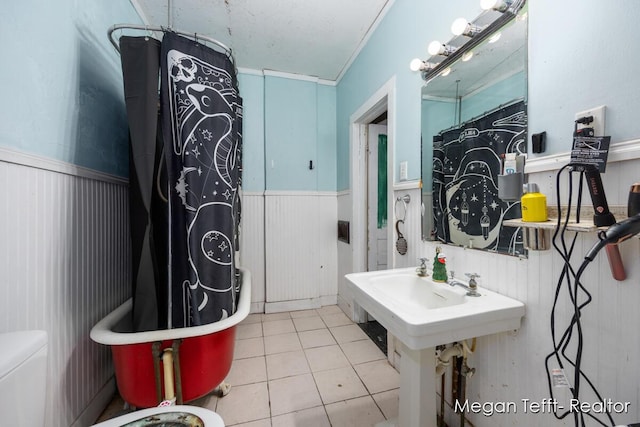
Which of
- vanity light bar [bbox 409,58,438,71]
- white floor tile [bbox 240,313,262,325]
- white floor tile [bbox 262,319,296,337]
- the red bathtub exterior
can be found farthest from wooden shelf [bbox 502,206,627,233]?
white floor tile [bbox 240,313,262,325]

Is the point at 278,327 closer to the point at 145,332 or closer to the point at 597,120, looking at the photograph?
the point at 145,332

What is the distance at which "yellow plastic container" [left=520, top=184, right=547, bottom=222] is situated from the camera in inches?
32.4

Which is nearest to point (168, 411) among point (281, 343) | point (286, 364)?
point (286, 364)

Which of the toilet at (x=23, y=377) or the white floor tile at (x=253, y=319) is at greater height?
the toilet at (x=23, y=377)

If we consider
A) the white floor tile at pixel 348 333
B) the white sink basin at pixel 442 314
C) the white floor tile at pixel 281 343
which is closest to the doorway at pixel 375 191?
the white floor tile at pixel 348 333

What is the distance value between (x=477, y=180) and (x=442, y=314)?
69 cm

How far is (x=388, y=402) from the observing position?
1475 millimetres

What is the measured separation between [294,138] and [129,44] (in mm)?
1712

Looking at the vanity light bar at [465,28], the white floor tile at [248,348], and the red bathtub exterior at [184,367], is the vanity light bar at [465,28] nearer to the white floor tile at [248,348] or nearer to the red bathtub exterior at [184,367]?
the red bathtub exterior at [184,367]

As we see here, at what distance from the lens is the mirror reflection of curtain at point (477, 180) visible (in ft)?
3.29

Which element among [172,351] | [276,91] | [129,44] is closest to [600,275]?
[172,351]

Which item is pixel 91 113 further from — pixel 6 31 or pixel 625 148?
pixel 625 148

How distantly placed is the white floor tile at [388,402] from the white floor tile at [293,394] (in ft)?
1.18

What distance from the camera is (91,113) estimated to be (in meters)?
1.36
